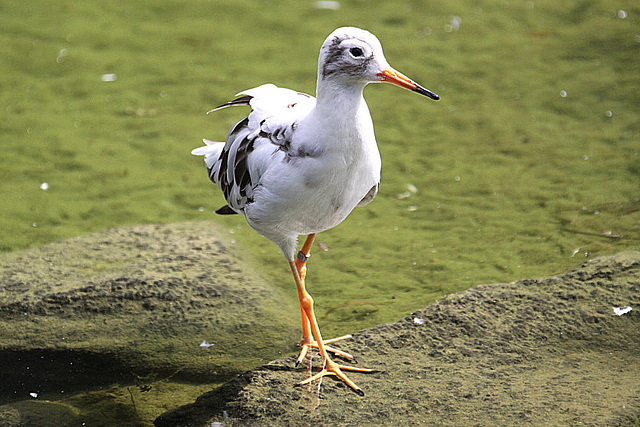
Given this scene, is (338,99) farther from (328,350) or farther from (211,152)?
(328,350)

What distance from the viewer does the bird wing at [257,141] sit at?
3844mm

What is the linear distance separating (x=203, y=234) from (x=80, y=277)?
0.98 metres

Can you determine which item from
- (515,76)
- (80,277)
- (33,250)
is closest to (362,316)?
(80,277)

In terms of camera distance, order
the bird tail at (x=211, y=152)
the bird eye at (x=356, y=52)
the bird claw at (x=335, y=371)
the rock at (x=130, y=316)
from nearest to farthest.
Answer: the bird eye at (x=356, y=52), the bird claw at (x=335, y=371), the rock at (x=130, y=316), the bird tail at (x=211, y=152)

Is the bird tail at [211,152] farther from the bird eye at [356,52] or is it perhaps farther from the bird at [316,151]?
the bird eye at [356,52]

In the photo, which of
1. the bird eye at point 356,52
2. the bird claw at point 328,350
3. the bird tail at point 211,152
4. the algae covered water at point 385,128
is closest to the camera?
the bird eye at point 356,52

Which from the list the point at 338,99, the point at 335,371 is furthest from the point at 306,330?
the point at 338,99

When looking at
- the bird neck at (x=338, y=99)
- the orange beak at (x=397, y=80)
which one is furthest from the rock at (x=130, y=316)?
the orange beak at (x=397, y=80)

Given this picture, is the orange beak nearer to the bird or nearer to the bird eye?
the bird

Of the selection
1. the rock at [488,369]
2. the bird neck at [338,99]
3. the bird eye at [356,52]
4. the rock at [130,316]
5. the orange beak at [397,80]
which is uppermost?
the bird eye at [356,52]

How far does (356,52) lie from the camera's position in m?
3.53

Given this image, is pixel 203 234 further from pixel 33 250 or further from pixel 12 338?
pixel 12 338

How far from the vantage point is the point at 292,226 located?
13.0 ft

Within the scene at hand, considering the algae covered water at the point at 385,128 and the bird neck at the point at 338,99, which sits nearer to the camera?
the bird neck at the point at 338,99
